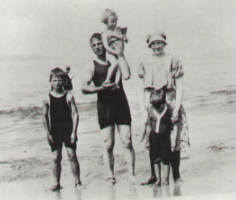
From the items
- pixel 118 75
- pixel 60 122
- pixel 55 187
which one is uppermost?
pixel 118 75

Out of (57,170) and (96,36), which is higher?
(96,36)

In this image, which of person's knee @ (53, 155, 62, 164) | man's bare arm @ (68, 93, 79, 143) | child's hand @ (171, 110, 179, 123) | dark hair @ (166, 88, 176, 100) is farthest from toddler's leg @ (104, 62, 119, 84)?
person's knee @ (53, 155, 62, 164)

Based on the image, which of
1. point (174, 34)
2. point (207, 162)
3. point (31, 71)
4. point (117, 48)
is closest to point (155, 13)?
point (174, 34)

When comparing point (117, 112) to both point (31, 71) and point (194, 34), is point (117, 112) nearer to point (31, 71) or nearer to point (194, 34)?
point (31, 71)

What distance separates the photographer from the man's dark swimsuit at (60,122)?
101 inches

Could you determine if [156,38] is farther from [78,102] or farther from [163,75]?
[78,102]

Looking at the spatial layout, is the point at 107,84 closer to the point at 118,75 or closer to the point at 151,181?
the point at 118,75

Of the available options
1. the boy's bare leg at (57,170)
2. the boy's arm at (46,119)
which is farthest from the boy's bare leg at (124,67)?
the boy's bare leg at (57,170)

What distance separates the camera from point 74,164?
260cm

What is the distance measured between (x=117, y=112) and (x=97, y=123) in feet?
0.54

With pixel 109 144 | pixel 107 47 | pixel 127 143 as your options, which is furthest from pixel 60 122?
pixel 107 47

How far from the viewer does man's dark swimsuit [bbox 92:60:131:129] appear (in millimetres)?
2543

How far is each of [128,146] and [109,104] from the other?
0.32 m

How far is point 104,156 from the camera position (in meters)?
2.60
